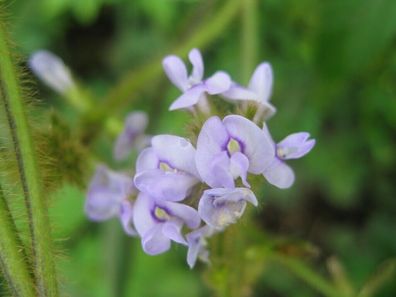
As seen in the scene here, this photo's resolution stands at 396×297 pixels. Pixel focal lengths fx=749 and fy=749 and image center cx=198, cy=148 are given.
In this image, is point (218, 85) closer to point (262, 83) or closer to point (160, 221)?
point (262, 83)

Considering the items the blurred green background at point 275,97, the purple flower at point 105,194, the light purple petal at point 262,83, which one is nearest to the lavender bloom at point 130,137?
the purple flower at point 105,194

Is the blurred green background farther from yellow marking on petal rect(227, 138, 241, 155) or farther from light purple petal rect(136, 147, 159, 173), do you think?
yellow marking on petal rect(227, 138, 241, 155)

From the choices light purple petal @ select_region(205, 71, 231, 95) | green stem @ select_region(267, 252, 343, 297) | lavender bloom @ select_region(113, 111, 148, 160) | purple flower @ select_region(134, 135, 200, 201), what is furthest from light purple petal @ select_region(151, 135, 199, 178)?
green stem @ select_region(267, 252, 343, 297)

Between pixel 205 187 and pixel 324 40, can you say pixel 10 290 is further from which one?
pixel 324 40

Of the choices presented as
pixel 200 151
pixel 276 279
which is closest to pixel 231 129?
pixel 200 151

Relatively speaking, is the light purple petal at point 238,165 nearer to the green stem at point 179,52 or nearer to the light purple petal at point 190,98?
the light purple petal at point 190,98
